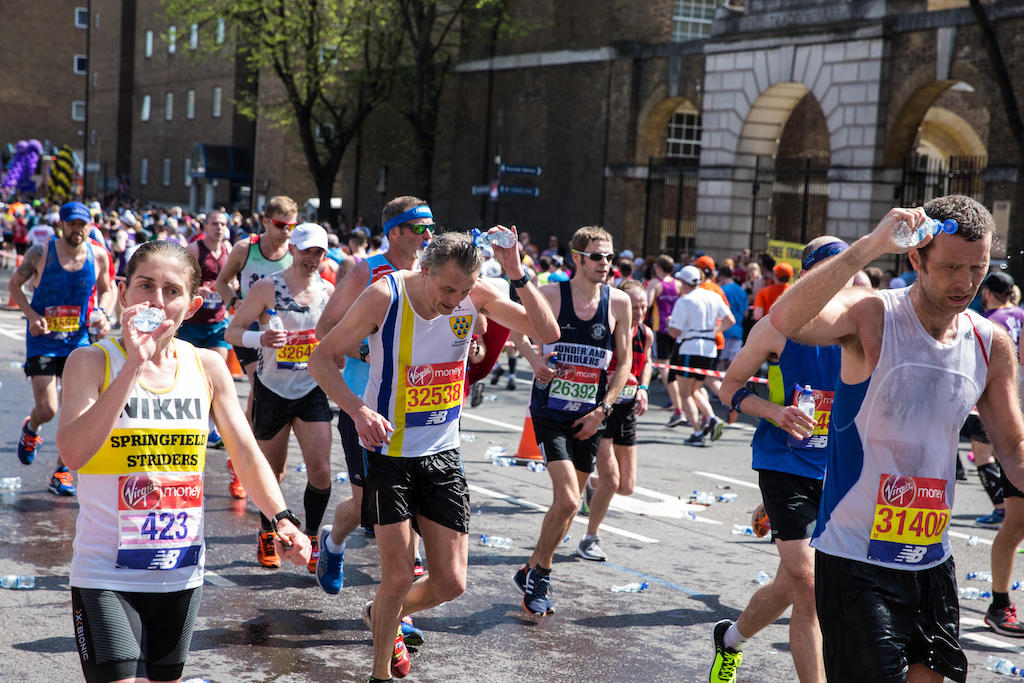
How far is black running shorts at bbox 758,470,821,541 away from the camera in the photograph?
17.1 ft

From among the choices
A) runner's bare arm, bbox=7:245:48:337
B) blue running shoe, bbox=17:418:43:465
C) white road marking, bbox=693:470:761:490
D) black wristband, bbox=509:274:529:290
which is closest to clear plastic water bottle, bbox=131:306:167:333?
black wristband, bbox=509:274:529:290

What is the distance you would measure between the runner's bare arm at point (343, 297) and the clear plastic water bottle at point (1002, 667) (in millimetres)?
3727

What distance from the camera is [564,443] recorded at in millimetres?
7109

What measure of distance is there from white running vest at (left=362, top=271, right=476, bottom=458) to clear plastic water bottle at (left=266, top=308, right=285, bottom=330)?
8.29ft

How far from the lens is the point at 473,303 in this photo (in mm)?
5492

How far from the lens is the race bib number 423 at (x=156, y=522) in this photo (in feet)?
11.6

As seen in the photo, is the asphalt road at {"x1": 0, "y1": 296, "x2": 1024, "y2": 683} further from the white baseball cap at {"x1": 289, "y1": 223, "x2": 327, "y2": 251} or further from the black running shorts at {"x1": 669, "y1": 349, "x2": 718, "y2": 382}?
the black running shorts at {"x1": 669, "y1": 349, "x2": 718, "y2": 382}

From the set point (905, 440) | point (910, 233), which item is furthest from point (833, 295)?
point (905, 440)

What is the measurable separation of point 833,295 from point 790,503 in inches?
80.5

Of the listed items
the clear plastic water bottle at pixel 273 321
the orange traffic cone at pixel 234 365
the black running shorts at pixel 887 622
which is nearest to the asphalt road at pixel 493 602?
the clear plastic water bottle at pixel 273 321

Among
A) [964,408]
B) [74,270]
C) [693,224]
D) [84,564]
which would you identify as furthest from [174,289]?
[693,224]

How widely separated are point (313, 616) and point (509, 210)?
3358 cm

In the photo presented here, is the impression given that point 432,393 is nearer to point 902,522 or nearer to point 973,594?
point 902,522

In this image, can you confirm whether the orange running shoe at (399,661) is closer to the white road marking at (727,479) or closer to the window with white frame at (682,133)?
the white road marking at (727,479)
